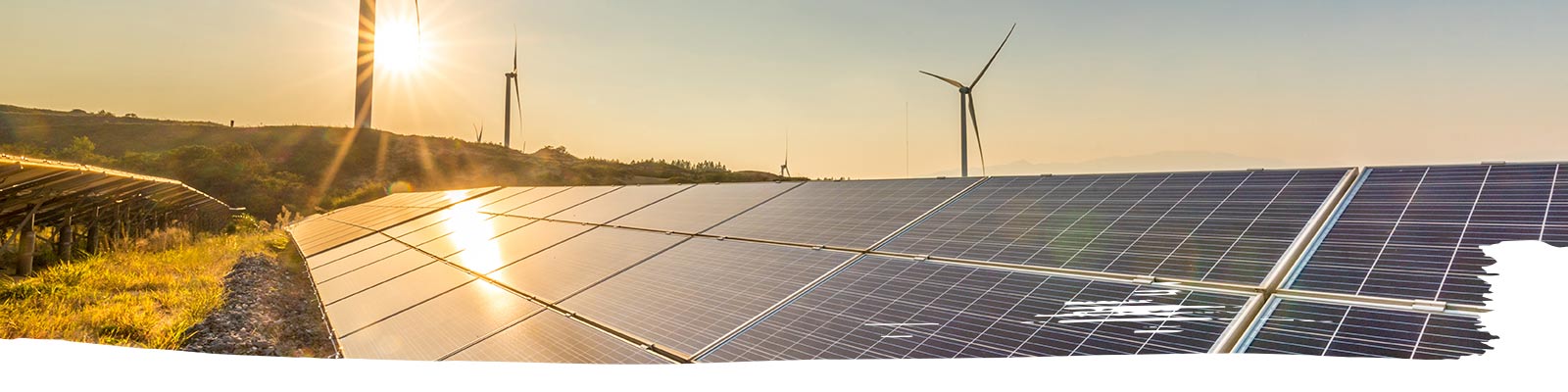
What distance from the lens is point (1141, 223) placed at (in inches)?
295

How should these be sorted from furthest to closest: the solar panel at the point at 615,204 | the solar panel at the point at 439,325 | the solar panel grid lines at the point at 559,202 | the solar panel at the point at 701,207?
the solar panel grid lines at the point at 559,202 < the solar panel at the point at 615,204 < the solar panel at the point at 701,207 < the solar panel at the point at 439,325

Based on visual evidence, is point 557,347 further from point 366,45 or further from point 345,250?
point 366,45

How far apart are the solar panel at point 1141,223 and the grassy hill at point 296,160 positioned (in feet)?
165

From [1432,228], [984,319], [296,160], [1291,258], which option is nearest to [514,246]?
[984,319]

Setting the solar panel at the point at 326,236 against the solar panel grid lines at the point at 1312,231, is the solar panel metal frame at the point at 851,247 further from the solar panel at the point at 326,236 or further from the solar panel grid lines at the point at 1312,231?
the solar panel at the point at 326,236

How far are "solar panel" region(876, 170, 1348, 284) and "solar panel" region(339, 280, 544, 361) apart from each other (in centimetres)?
468

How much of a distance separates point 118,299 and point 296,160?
8280cm

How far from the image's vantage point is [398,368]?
5.72 metres

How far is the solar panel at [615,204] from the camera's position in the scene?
14.5 m

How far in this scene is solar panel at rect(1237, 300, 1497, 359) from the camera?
4156 mm

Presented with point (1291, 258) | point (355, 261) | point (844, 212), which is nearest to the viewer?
point (1291, 258)

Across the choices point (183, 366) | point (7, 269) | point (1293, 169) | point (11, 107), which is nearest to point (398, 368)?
point (183, 366)

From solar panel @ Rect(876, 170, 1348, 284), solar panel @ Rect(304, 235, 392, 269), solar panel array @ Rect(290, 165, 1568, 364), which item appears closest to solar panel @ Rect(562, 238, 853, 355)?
solar panel array @ Rect(290, 165, 1568, 364)

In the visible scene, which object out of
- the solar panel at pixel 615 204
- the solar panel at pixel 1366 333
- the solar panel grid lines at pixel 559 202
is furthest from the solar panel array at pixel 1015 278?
the solar panel grid lines at pixel 559 202
